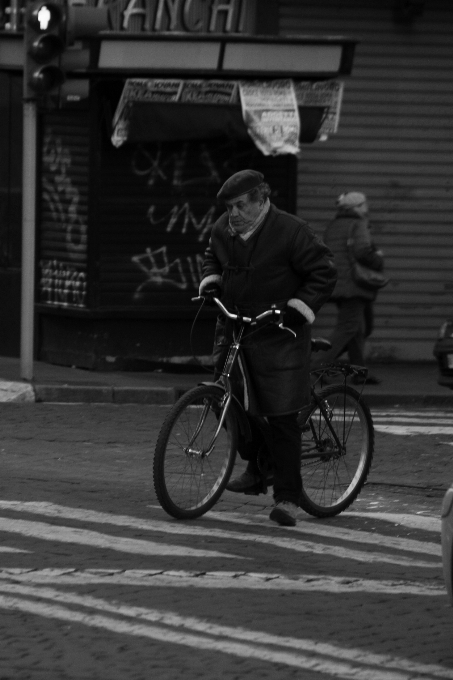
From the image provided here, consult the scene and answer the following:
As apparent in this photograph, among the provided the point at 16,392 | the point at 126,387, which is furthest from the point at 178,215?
the point at 16,392

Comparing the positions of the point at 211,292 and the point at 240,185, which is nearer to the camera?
the point at 240,185

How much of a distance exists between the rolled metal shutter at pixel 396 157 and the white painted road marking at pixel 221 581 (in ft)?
31.7

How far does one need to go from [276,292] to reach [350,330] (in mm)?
6226

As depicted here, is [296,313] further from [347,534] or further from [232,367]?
[347,534]

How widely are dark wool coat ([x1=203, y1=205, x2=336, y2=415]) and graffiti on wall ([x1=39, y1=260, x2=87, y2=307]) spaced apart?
22.9 ft

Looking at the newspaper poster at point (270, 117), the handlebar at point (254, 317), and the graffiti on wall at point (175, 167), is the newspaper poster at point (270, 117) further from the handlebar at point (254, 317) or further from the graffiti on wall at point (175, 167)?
the handlebar at point (254, 317)

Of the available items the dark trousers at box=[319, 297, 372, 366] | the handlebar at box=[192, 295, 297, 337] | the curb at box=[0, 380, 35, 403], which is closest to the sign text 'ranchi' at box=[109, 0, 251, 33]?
the dark trousers at box=[319, 297, 372, 366]

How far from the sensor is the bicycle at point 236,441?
7.57 m

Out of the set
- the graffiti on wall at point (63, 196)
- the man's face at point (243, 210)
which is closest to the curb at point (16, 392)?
the graffiti on wall at point (63, 196)

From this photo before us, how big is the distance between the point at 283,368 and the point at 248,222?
720 millimetres

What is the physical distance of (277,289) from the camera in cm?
764

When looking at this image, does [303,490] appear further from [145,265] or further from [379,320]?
[379,320]

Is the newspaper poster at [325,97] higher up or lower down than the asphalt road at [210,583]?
higher up

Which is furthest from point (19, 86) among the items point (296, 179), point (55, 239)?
point (296, 179)
